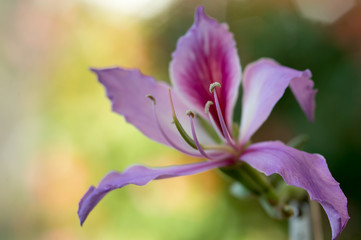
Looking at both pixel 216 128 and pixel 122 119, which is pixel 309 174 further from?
pixel 122 119

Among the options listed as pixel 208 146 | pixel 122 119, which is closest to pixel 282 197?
pixel 208 146

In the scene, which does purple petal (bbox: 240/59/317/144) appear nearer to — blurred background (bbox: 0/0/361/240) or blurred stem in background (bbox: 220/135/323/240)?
blurred stem in background (bbox: 220/135/323/240)

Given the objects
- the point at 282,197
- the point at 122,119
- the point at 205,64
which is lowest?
the point at 282,197

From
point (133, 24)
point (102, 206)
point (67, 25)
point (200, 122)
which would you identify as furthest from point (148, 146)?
point (200, 122)

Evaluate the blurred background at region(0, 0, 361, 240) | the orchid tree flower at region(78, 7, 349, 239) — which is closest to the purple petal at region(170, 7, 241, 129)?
the orchid tree flower at region(78, 7, 349, 239)

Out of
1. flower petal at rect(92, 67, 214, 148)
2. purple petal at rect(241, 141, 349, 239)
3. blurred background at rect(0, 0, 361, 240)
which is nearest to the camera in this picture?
purple petal at rect(241, 141, 349, 239)

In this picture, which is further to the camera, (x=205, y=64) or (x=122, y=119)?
(x=122, y=119)
